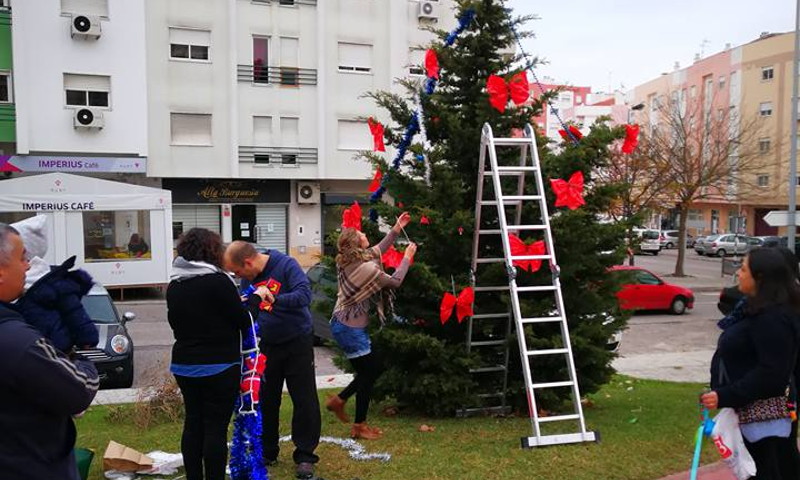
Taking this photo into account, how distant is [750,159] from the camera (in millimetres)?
34625

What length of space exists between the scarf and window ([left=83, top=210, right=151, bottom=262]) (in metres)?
15.8

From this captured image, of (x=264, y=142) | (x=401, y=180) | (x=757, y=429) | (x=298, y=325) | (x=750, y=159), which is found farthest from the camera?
(x=750, y=159)

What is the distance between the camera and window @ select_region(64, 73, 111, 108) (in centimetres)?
2470

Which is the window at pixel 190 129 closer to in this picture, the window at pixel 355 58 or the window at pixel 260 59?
the window at pixel 260 59

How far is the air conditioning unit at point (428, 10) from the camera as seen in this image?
29453mm

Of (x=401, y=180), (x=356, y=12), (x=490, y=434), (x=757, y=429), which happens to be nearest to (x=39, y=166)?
(x=356, y=12)

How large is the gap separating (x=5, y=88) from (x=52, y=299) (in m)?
25.2

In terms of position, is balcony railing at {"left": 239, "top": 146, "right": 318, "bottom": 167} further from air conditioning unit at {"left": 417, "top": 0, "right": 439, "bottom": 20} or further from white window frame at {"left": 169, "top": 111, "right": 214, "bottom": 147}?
air conditioning unit at {"left": 417, "top": 0, "right": 439, "bottom": 20}

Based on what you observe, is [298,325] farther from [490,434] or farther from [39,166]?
[39,166]

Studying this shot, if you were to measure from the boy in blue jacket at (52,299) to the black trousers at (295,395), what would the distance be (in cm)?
221

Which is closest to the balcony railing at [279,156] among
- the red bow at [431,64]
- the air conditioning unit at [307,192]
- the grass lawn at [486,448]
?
the air conditioning unit at [307,192]

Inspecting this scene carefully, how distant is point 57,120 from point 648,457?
24.4 m

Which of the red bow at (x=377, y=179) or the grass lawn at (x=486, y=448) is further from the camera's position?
the red bow at (x=377, y=179)

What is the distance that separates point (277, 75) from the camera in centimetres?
2812
